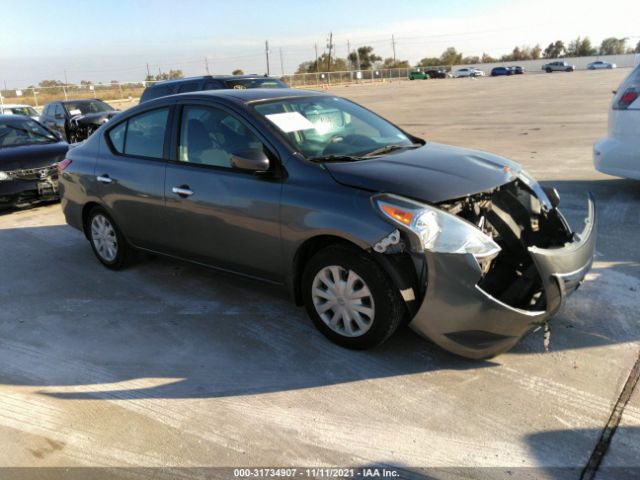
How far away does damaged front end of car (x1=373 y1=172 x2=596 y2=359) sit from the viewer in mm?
3123

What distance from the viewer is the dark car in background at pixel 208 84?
1000cm

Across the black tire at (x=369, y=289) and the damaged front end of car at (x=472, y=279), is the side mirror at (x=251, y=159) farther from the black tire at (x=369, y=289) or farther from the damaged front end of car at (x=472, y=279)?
the damaged front end of car at (x=472, y=279)

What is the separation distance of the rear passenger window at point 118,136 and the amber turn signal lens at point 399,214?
298 centimetres

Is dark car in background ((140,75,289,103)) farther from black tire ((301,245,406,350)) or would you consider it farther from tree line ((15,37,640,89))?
tree line ((15,37,640,89))

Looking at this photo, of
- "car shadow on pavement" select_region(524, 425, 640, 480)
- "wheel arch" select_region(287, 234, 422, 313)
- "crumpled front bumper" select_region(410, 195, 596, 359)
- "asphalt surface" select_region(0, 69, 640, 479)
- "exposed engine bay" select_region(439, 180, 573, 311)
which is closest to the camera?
"car shadow on pavement" select_region(524, 425, 640, 480)

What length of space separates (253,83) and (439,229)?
7997 mm

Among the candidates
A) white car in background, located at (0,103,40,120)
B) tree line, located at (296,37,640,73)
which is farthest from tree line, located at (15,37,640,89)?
white car in background, located at (0,103,40,120)

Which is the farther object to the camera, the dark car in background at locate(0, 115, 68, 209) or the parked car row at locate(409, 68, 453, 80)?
the parked car row at locate(409, 68, 453, 80)

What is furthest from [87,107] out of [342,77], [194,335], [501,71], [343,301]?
[501,71]

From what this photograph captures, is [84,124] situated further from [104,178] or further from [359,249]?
[359,249]

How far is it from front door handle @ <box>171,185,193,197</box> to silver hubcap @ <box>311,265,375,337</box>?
4.44 ft

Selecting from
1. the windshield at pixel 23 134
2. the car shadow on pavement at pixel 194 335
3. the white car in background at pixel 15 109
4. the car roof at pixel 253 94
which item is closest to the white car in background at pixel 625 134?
the car shadow on pavement at pixel 194 335

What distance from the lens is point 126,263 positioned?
5500mm

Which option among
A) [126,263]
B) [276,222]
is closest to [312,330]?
[276,222]
